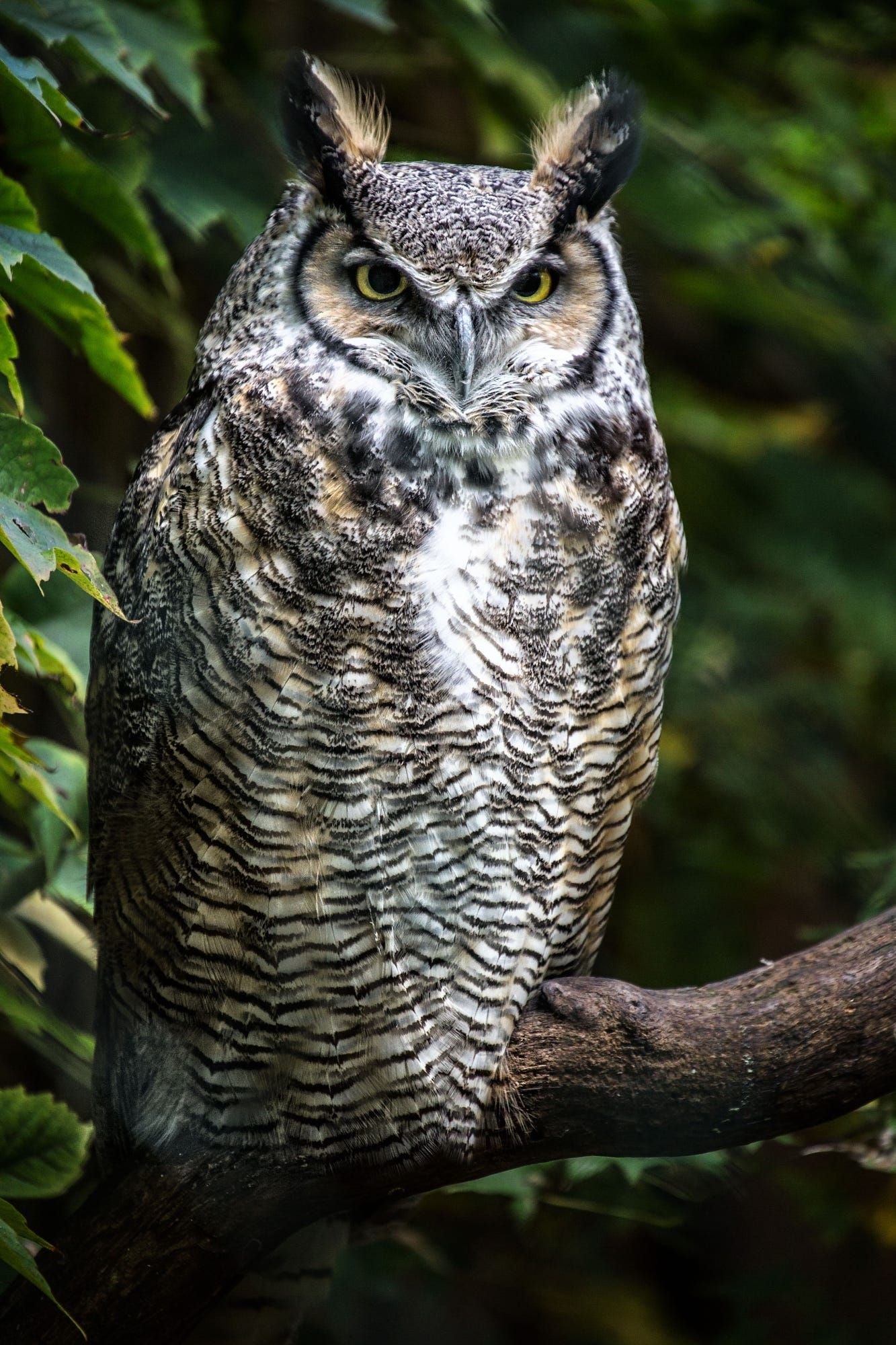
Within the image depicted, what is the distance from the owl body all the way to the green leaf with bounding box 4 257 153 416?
4.9 inches

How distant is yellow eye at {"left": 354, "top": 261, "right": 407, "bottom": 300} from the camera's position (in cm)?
151

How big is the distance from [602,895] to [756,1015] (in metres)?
0.30

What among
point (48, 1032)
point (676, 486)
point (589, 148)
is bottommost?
point (48, 1032)

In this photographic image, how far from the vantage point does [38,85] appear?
136cm

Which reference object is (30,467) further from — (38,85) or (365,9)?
(365,9)

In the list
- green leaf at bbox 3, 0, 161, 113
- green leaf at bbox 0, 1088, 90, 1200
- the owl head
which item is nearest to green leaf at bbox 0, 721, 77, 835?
green leaf at bbox 0, 1088, 90, 1200

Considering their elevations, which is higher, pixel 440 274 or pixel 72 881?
pixel 440 274

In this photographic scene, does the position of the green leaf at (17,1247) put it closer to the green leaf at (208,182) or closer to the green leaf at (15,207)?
the green leaf at (15,207)

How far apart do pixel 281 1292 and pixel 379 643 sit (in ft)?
3.59

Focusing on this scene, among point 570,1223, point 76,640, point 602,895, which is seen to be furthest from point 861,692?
point 76,640

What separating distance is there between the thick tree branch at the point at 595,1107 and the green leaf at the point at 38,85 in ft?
3.91

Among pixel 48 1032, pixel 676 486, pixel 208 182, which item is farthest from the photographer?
pixel 676 486

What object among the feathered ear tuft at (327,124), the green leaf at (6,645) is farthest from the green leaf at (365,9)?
the green leaf at (6,645)

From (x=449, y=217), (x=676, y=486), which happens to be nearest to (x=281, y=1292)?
(x=449, y=217)
